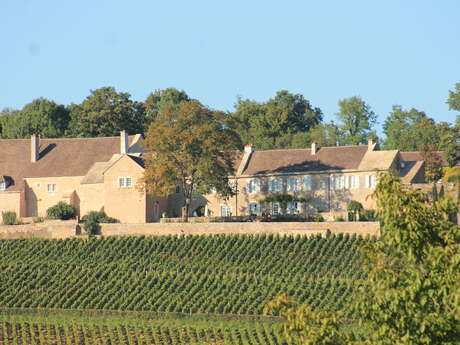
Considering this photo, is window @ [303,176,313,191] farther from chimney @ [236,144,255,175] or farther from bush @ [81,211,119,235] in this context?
Answer: bush @ [81,211,119,235]

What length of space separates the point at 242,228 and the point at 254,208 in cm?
1027

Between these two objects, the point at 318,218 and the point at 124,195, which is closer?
the point at 318,218

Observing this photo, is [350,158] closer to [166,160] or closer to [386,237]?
[166,160]

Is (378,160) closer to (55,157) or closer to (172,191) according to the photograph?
(172,191)

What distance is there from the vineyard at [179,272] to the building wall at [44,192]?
7.96m

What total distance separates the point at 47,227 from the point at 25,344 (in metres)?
21.6

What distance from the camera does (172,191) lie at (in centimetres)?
6544

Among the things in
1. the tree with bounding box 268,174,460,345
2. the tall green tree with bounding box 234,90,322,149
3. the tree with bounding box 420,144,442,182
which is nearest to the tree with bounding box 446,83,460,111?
the tree with bounding box 420,144,442,182

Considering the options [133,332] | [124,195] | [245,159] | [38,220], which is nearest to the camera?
[133,332]

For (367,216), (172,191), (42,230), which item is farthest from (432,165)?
(42,230)

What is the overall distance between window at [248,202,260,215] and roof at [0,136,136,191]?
1081 centimetres

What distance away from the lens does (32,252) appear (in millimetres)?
58250

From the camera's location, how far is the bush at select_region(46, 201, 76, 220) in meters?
63.2

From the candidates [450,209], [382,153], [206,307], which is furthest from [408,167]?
[450,209]
